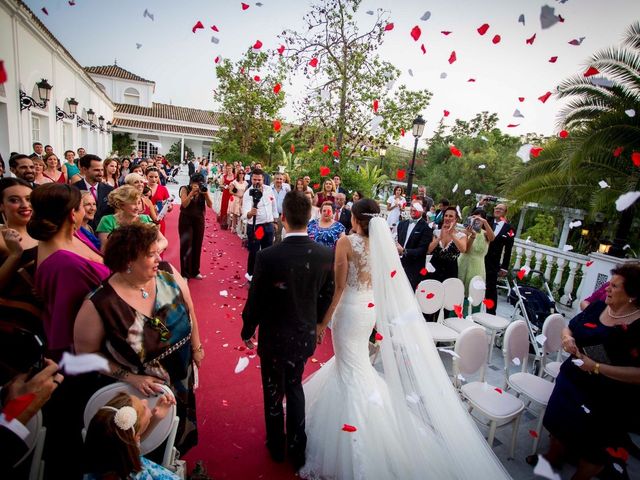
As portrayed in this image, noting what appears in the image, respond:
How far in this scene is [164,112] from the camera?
43094mm

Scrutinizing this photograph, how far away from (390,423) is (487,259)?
13.4ft

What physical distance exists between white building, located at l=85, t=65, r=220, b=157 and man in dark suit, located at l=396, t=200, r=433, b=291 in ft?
122

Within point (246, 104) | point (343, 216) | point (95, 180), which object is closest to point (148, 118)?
point (246, 104)

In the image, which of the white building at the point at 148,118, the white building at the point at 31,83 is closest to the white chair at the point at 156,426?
the white building at the point at 31,83

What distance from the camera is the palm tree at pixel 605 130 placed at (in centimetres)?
652

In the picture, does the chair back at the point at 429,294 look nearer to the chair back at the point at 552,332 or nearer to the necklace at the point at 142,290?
the chair back at the point at 552,332

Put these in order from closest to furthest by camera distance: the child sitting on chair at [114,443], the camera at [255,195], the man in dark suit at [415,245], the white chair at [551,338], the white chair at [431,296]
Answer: the child sitting on chair at [114,443] < the white chair at [551,338] < the white chair at [431,296] < the man in dark suit at [415,245] < the camera at [255,195]

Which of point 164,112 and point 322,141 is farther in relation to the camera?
point 164,112

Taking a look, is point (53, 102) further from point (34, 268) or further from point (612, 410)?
point (612, 410)

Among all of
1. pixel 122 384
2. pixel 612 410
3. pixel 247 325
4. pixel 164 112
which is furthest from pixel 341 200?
pixel 164 112

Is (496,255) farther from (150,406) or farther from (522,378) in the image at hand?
(150,406)

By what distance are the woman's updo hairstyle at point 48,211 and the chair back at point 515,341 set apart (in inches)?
142

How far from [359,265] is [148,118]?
44.5 m

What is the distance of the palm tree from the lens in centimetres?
652
